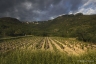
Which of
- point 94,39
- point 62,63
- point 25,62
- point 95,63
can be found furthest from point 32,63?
point 94,39

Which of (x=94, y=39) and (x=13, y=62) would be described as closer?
(x=13, y=62)

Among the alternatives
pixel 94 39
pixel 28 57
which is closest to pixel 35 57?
pixel 28 57

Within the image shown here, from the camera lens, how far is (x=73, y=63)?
8359 mm

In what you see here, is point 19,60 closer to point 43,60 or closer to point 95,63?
point 43,60

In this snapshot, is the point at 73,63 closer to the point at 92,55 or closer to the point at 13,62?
the point at 92,55

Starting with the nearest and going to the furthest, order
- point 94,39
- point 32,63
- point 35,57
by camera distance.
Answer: point 32,63 < point 35,57 < point 94,39

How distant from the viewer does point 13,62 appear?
29.2 ft

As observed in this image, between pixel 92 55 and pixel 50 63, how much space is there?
2563 mm

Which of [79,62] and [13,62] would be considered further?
[13,62]

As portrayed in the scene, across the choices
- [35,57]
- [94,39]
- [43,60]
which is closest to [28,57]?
A: [35,57]

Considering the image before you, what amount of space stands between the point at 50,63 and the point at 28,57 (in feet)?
4.85

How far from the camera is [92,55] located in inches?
346

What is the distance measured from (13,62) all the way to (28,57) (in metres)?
0.95

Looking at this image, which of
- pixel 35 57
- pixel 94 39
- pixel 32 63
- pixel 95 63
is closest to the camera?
pixel 95 63
